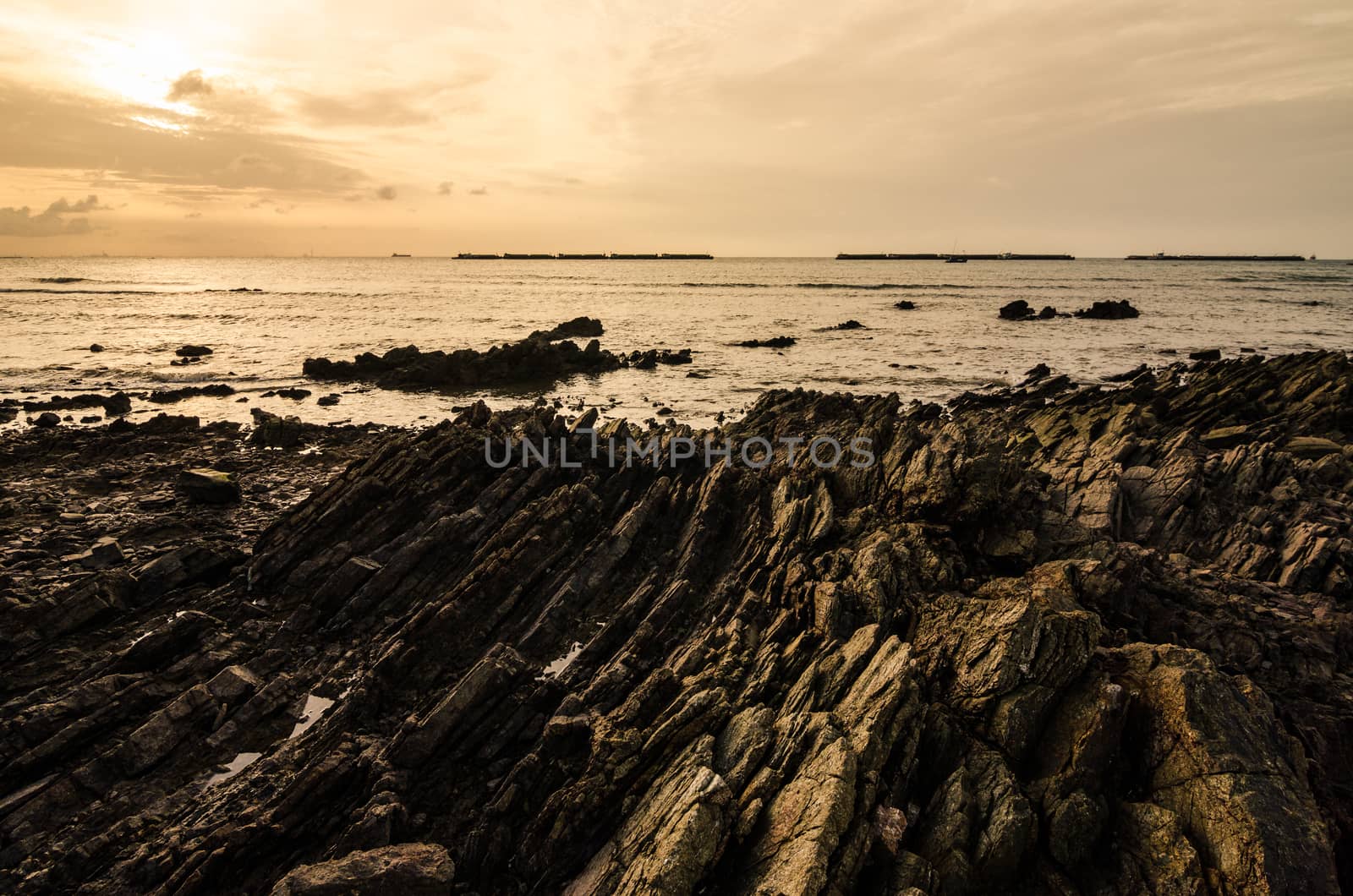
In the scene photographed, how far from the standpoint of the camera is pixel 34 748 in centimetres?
1230

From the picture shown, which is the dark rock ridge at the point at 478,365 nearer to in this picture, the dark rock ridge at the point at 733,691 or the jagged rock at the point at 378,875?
the dark rock ridge at the point at 733,691

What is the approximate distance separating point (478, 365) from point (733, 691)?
155ft

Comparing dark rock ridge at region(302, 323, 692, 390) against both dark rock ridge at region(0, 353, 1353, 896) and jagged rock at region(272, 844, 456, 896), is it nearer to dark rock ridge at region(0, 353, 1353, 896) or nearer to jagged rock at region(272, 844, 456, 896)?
dark rock ridge at region(0, 353, 1353, 896)

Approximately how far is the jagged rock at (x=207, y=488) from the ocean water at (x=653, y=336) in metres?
14.7

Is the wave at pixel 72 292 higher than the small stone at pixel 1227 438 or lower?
higher

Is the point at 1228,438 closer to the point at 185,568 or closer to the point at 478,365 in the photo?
the point at 185,568

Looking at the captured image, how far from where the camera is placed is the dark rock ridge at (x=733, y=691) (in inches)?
367

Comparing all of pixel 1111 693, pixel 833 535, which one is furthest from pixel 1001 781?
pixel 833 535

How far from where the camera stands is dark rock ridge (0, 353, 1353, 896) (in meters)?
9.31

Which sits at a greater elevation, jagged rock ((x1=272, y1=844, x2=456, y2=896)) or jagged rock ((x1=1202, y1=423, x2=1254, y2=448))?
jagged rock ((x1=1202, y1=423, x2=1254, y2=448))

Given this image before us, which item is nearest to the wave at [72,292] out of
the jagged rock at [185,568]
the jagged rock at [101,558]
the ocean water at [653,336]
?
the ocean water at [653,336]

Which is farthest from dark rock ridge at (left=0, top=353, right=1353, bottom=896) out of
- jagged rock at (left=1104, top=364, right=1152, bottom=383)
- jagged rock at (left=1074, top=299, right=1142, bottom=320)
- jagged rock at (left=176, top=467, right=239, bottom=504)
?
jagged rock at (left=1074, top=299, right=1142, bottom=320)

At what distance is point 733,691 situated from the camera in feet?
41.3

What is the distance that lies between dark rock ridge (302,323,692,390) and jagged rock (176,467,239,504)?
86.4ft
